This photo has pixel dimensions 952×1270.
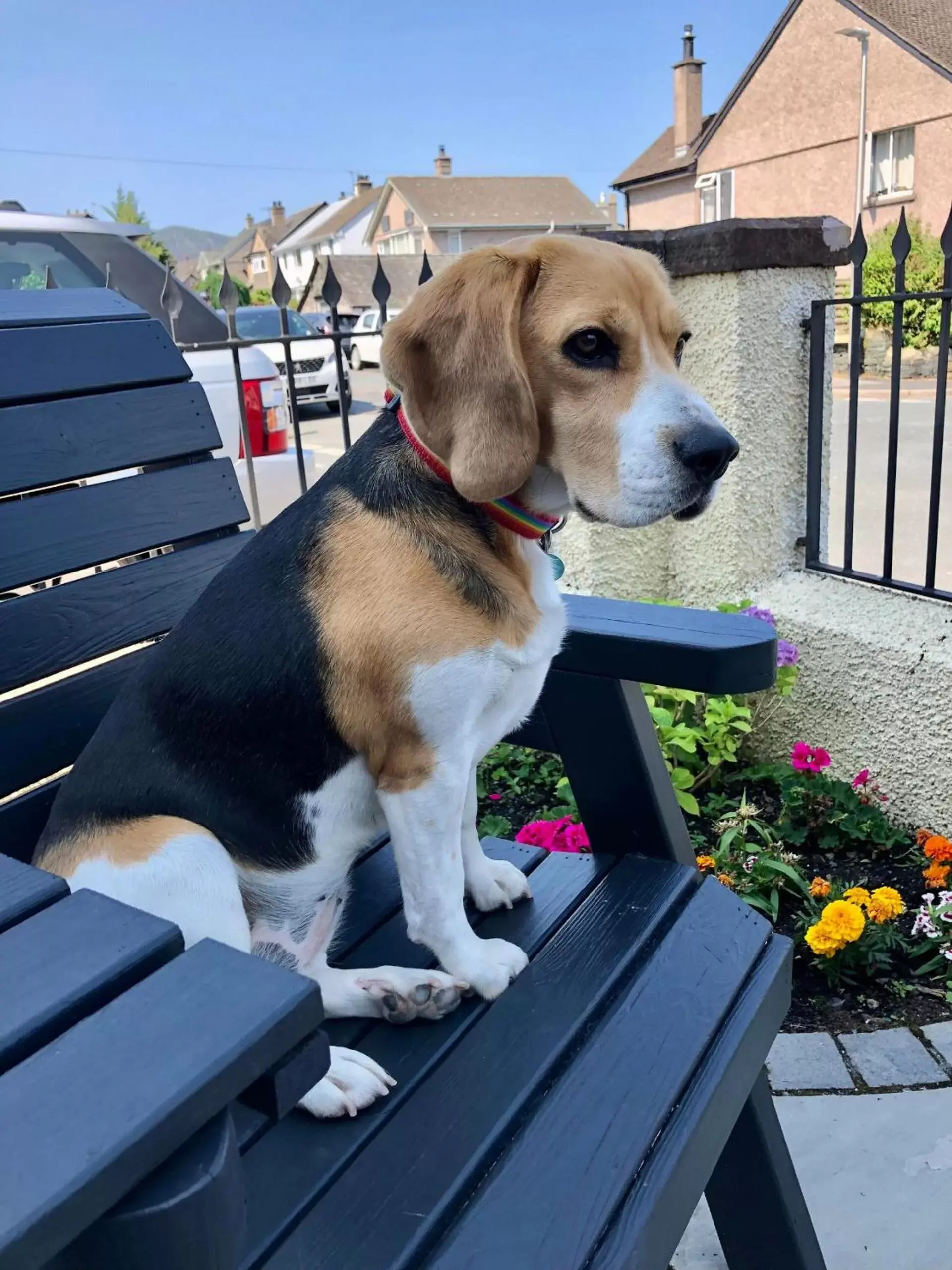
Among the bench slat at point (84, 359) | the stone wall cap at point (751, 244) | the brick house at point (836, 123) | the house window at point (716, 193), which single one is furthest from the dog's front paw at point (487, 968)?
the house window at point (716, 193)

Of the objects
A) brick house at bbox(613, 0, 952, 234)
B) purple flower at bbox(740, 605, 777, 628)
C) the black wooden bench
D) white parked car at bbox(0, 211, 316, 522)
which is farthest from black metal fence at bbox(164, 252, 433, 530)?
brick house at bbox(613, 0, 952, 234)

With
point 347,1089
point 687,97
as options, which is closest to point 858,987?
point 347,1089

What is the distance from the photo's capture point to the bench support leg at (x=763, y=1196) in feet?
5.04

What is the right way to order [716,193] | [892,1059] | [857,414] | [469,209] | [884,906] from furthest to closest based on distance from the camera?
[469,209] → [716,193] → [857,414] → [884,906] → [892,1059]

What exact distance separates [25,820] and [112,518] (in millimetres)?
605

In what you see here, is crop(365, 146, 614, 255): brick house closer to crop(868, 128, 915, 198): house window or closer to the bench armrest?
crop(868, 128, 915, 198): house window

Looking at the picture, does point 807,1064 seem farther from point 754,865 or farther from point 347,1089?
point 347,1089

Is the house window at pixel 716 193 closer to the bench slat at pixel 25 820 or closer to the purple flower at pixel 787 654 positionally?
the purple flower at pixel 787 654

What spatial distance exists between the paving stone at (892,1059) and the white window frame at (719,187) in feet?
112

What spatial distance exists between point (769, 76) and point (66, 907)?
34892mm

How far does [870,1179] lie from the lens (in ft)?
6.10

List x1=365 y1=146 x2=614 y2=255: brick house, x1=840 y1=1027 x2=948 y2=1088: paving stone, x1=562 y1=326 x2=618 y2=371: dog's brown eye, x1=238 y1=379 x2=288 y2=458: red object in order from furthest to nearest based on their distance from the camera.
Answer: x1=365 y1=146 x2=614 y2=255: brick house
x1=238 y1=379 x2=288 y2=458: red object
x1=840 y1=1027 x2=948 y2=1088: paving stone
x1=562 y1=326 x2=618 y2=371: dog's brown eye

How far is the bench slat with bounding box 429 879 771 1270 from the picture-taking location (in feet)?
3.48

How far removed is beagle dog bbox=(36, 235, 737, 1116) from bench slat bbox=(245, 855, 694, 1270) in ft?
0.15
